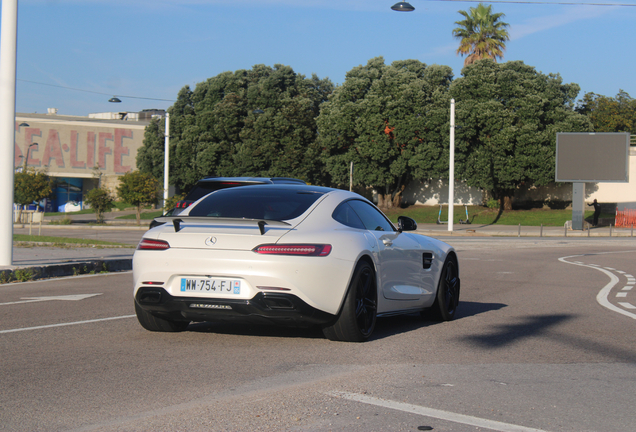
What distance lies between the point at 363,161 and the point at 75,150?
37.0 metres

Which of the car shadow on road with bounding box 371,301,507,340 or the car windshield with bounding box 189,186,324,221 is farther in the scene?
the car shadow on road with bounding box 371,301,507,340

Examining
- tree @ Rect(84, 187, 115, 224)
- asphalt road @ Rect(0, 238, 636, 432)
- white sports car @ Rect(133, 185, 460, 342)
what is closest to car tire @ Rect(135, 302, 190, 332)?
white sports car @ Rect(133, 185, 460, 342)

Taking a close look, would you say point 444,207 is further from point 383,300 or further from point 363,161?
point 383,300

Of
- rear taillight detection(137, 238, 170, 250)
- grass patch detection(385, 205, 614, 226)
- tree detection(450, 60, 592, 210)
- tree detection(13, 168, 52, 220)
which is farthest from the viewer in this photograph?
tree detection(450, 60, 592, 210)

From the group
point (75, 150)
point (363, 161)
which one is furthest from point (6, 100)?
point (75, 150)

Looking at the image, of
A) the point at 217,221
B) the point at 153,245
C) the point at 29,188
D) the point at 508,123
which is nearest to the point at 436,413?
the point at 217,221

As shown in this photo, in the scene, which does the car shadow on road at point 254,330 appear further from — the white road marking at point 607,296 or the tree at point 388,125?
the tree at point 388,125

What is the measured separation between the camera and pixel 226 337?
7230mm

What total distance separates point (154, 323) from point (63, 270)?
7368 mm

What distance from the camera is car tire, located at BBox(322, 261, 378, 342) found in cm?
676

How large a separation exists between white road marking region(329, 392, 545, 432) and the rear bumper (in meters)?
1.55

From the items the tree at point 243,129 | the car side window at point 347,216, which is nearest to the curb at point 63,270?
the car side window at point 347,216

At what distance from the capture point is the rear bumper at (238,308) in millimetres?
6395

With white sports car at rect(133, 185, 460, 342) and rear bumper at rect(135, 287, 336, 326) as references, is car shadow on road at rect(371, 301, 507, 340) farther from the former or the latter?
rear bumper at rect(135, 287, 336, 326)
